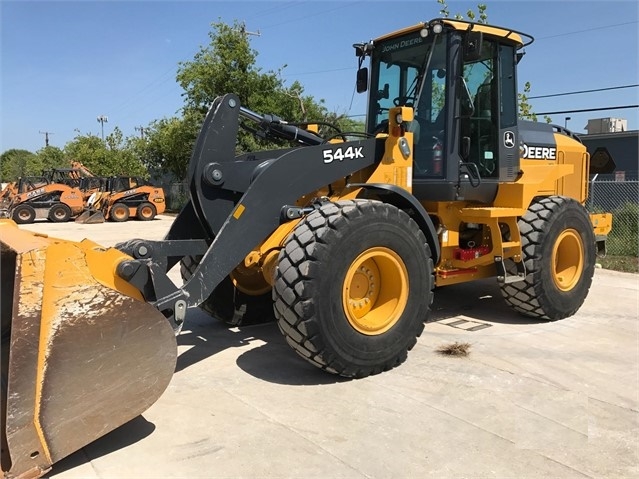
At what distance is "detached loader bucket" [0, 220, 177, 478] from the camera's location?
9.14 feet

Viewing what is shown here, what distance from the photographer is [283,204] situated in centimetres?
432

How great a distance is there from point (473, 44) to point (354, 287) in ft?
8.09

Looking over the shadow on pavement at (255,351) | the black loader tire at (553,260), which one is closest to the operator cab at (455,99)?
the black loader tire at (553,260)

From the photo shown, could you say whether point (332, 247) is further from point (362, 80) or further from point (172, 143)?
point (172, 143)

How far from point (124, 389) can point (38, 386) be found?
45 centimetres

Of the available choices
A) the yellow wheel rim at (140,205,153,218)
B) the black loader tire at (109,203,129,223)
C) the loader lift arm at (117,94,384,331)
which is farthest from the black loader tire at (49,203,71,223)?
the loader lift arm at (117,94,384,331)

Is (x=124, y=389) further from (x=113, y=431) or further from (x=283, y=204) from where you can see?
(x=283, y=204)

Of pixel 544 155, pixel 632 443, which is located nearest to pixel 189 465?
pixel 632 443

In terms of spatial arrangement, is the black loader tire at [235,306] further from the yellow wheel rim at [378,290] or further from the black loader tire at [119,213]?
the black loader tire at [119,213]

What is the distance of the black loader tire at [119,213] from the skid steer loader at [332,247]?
61.3 feet

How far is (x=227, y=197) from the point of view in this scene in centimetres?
441

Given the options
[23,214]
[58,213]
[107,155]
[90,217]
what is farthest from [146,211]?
[107,155]

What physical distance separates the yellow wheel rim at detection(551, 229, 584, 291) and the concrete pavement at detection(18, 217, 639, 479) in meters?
0.83

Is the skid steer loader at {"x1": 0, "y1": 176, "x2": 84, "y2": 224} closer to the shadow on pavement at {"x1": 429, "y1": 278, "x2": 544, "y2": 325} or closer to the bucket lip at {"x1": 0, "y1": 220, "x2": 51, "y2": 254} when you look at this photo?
the shadow on pavement at {"x1": 429, "y1": 278, "x2": 544, "y2": 325}
